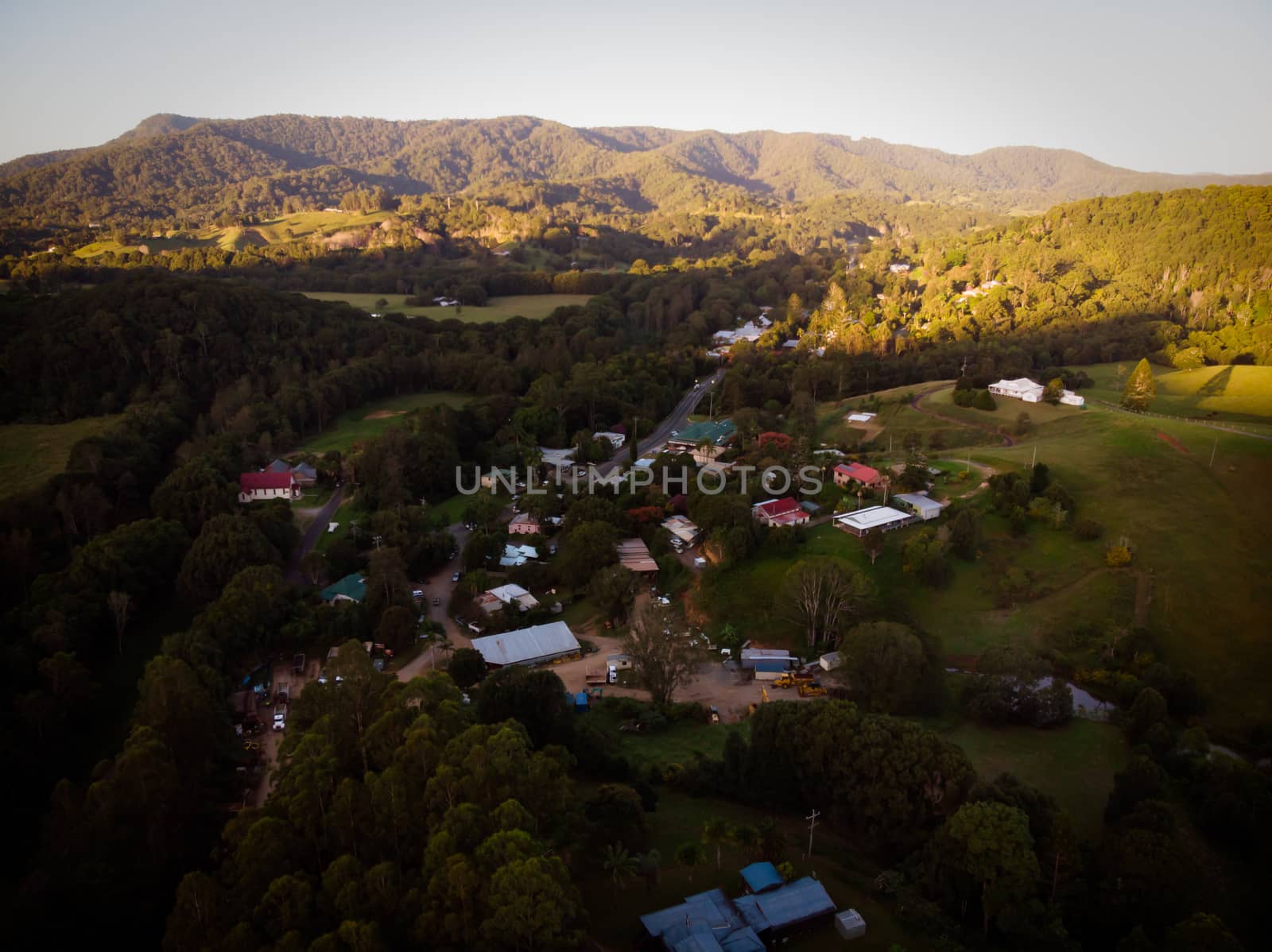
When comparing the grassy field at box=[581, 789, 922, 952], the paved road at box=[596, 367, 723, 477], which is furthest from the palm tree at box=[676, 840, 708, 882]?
the paved road at box=[596, 367, 723, 477]

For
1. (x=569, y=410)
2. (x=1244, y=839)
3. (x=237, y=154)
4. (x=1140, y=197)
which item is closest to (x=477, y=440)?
(x=569, y=410)

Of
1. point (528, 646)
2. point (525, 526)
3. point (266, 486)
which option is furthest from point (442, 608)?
point (266, 486)

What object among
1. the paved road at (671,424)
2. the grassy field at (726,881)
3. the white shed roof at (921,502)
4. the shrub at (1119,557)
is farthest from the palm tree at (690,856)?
the paved road at (671,424)

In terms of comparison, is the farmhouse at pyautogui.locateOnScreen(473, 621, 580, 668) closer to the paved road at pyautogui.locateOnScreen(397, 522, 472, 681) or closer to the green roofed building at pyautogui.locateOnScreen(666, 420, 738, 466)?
the paved road at pyautogui.locateOnScreen(397, 522, 472, 681)

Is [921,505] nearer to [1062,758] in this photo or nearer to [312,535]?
[1062,758]

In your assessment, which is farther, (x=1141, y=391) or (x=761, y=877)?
(x=1141, y=391)

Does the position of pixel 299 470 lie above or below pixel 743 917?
above
